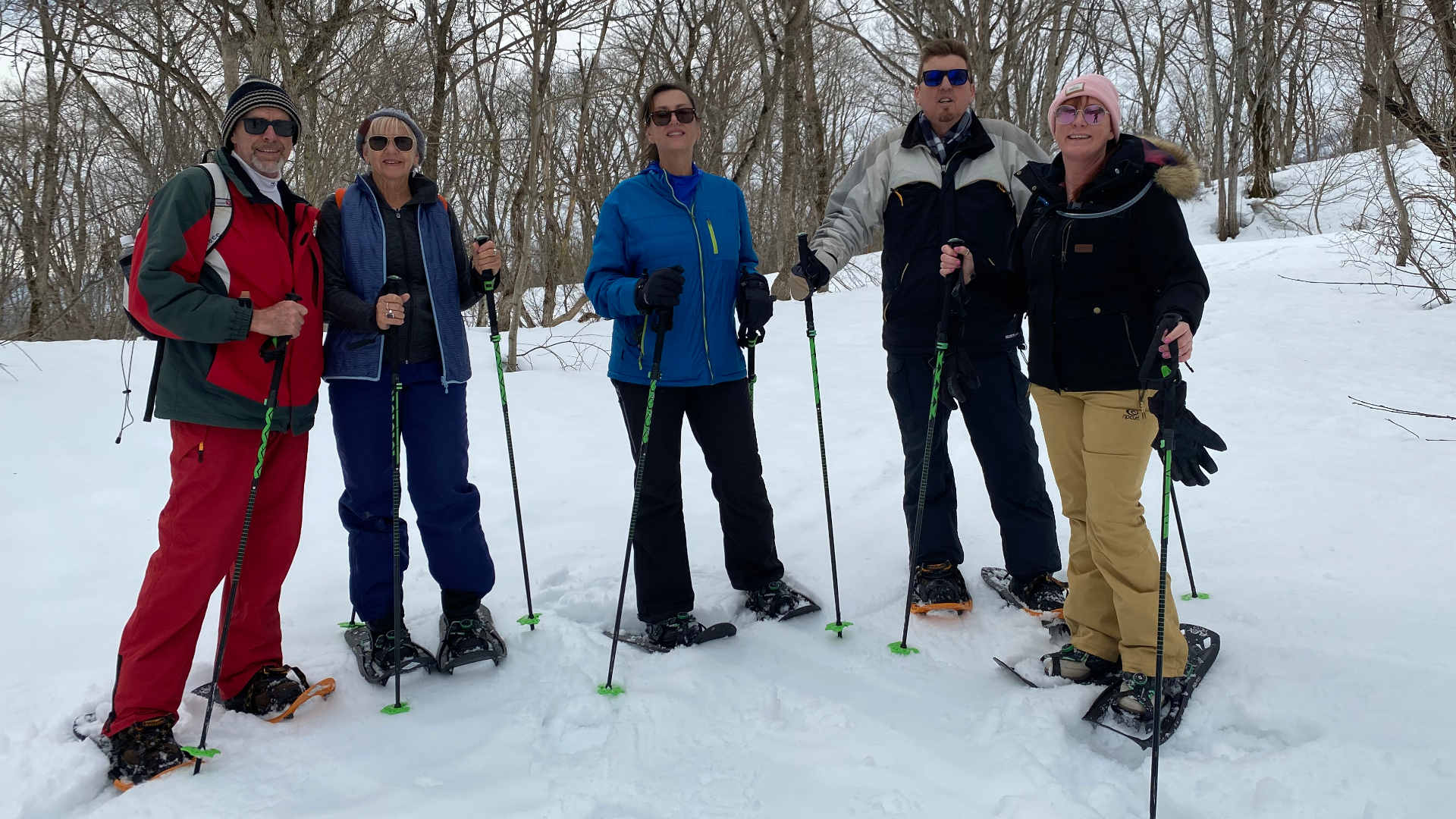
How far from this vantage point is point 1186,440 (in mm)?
2797

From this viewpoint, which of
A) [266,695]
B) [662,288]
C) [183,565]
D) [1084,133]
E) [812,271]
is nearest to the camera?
[183,565]

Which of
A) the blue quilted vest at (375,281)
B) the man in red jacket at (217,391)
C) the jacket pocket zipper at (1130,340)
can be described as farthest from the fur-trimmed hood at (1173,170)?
the man in red jacket at (217,391)

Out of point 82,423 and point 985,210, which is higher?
point 985,210

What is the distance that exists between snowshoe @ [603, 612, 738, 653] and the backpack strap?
1.94 meters

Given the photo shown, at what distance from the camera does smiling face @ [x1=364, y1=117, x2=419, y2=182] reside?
305cm

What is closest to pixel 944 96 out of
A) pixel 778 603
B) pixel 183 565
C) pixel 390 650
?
pixel 778 603

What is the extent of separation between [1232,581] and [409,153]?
3.89 metres

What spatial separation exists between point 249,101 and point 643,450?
70.2 inches

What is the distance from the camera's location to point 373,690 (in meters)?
3.11

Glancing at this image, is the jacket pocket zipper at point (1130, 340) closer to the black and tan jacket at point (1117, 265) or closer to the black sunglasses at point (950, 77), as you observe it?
the black and tan jacket at point (1117, 265)

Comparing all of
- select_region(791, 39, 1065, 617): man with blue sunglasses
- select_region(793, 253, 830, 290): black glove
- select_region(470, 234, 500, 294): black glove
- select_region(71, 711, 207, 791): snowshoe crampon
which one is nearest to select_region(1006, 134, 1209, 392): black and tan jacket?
select_region(791, 39, 1065, 617): man with blue sunglasses

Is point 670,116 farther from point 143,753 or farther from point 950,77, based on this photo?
point 143,753

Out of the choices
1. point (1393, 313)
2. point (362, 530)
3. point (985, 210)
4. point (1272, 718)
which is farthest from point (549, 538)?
point (1393, 313)

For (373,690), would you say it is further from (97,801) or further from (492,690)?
(97,801)
